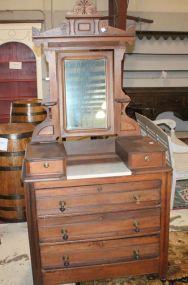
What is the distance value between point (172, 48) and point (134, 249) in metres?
5.05

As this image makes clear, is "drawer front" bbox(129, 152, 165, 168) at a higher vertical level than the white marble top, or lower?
higher

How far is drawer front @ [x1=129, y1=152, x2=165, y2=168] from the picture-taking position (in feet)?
5.38

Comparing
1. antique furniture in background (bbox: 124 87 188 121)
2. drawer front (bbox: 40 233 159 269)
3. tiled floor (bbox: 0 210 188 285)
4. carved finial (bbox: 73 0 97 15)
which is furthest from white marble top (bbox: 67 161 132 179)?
antique furniture in background (bbox: 124 87 188 121)

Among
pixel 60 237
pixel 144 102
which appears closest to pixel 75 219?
pixel 60 237

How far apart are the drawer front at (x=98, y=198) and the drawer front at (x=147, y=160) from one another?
0.32ft

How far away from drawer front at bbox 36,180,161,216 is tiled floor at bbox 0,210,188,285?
62 centimetres

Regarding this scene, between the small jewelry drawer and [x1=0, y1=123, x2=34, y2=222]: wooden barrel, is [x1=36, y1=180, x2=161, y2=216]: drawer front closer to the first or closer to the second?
the small jewelry drawer

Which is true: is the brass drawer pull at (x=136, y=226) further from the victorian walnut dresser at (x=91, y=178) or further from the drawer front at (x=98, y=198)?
the drawer front at (x=98, y=198)

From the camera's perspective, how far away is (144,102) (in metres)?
5.71

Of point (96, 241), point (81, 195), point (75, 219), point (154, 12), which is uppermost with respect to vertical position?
point (154, 12)

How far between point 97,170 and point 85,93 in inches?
20.8

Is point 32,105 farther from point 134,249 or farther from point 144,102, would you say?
point 144,102

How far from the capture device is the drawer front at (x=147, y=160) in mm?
1640

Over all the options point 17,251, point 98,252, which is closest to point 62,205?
point 98,252
